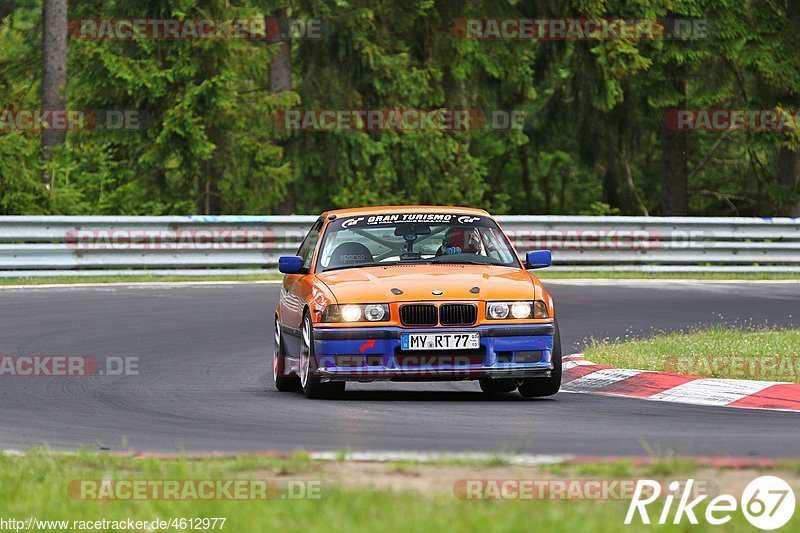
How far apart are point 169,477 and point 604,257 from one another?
69.6ft

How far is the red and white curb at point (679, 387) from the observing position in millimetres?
11383

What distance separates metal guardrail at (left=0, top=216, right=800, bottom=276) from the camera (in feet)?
81.7

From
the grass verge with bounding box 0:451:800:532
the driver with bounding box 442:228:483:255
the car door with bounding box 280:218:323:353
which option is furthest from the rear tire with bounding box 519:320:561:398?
the grass verge with bounding box 0:451:800:532

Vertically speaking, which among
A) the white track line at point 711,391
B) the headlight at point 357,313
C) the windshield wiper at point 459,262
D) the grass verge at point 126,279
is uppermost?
the windshield wiper at point 459,262

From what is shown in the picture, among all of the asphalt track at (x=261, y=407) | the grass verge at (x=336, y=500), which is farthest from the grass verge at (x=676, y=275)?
→ the grass verge at (x=336, y=500)

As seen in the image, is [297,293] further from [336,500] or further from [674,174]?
[674,174]

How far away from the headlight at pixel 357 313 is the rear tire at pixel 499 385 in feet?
5.34

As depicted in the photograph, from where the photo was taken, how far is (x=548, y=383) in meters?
11.8

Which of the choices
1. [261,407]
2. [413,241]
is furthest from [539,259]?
[261,407]

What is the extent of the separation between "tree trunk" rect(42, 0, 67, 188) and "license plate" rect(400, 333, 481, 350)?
823 inches

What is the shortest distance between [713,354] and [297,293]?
12.9 feet

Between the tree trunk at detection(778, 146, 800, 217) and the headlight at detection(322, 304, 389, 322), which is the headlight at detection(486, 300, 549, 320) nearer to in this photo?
the headlight at detection(322, 304, 389, 322)

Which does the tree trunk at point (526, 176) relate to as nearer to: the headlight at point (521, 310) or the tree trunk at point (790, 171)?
the tree trunk at point (790, 171)

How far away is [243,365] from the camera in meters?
14.5
